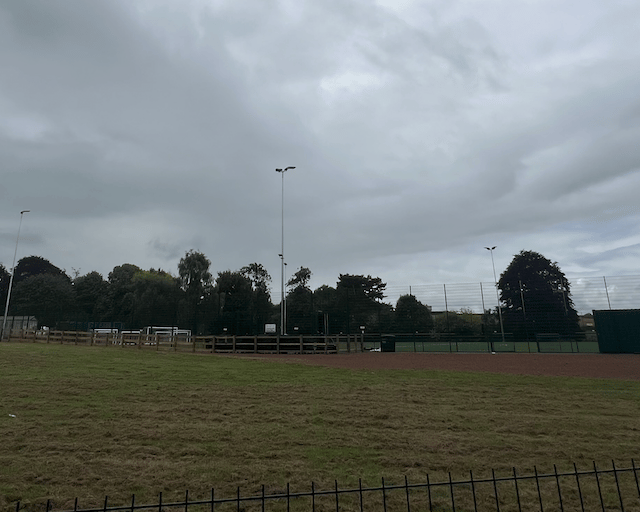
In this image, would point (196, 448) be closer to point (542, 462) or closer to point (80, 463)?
point (80, 463)

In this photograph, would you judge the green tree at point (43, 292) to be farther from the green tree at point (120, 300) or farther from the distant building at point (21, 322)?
the distant building at point (21, 322)

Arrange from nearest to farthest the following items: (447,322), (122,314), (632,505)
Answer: (632,505) < (447,322) < (122,314)

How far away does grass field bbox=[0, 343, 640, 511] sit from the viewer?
15.0 feet

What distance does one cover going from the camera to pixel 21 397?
8.05m

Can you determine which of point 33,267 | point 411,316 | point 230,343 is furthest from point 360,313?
point 33,267

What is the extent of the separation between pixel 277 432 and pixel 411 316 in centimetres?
2547

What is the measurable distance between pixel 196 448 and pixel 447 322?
27.8m

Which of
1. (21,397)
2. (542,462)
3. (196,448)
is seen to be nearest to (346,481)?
(196,448)

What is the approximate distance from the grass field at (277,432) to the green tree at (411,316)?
64.1 ft

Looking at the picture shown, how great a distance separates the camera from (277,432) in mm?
6242

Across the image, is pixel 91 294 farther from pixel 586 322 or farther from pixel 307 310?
pixel 586 322

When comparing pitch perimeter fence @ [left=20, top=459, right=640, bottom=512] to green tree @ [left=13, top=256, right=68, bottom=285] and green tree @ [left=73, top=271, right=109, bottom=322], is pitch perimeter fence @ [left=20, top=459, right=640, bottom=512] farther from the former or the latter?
green tree @ [left=13, top=256, right=68, bottom=285]

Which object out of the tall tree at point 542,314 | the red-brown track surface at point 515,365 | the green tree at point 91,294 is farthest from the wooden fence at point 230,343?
the green tree at point 91,294

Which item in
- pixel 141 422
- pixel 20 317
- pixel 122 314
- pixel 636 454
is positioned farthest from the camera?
pixel 122 314
